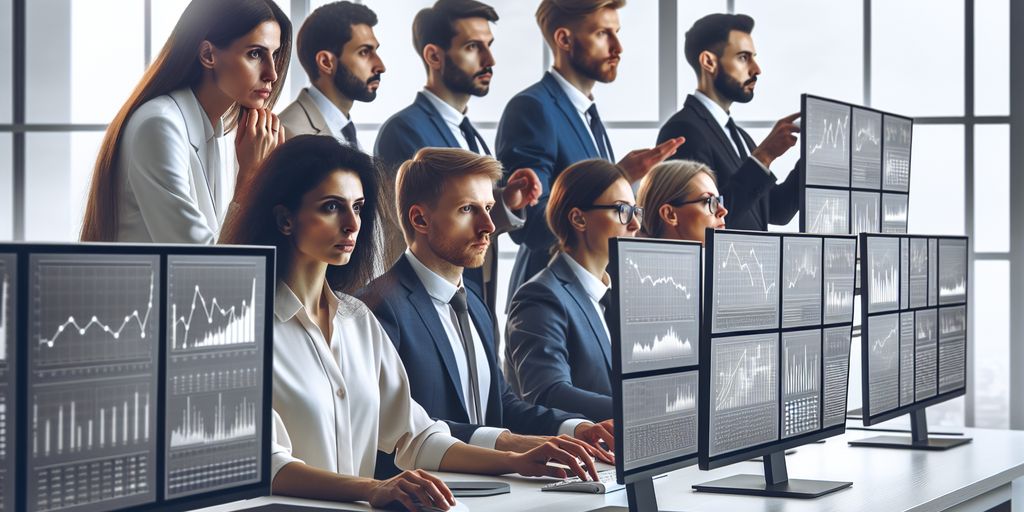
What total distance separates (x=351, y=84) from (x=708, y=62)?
184 cm

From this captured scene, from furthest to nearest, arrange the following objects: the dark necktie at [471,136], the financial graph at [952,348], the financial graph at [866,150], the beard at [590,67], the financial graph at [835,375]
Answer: the beard at [590,67] < the dark necktie at [471,136] < the financial graph at [866,150] < the financial graph at [952,348] < the financial graph at [835,375]

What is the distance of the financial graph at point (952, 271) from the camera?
3.68 meters

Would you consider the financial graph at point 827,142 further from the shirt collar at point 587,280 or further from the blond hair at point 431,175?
the blond hair at point 431,175

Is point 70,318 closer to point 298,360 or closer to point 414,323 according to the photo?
point 298,360

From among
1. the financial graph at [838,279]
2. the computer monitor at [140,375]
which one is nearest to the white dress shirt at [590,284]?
the financial graph at [838,279]

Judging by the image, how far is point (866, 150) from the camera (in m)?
4.15

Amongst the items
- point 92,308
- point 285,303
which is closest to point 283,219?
point 285,303

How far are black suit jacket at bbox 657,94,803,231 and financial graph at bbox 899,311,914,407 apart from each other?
1485 millimetres

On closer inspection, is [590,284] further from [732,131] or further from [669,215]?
[732,131]

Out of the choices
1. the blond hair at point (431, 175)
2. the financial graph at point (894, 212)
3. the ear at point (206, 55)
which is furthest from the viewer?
the financial graph at point (894, 212)

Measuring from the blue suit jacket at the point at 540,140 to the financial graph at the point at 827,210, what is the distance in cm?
97

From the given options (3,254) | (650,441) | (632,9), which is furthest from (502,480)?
(632,9)

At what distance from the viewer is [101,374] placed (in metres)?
1.49

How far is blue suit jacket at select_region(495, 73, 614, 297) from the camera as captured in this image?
4570 mm
